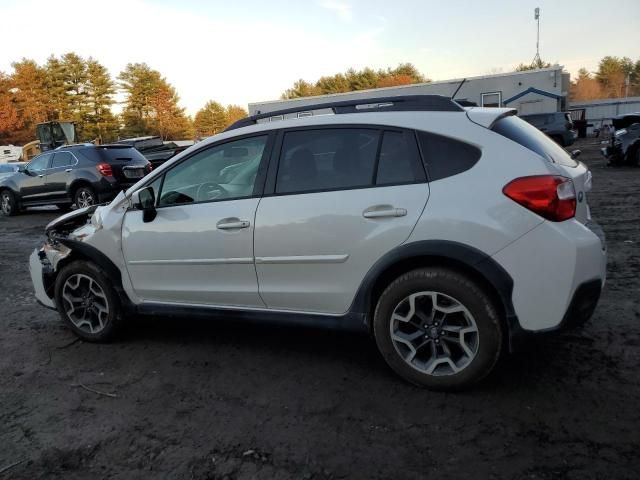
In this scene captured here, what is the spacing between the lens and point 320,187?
10.7ft

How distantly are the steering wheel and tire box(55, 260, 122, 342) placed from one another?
108 centimetres

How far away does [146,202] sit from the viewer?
12.5 ft

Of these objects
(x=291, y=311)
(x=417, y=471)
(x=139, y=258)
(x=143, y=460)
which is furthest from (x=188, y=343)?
(x=417, y=471)

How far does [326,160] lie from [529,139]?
1248 mm

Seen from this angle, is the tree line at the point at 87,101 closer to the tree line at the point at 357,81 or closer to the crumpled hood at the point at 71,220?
the tree line at the point at 357,81

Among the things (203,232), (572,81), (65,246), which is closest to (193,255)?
(203,232)

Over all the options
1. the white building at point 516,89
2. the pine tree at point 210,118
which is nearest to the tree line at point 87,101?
the pine tree at point 210,118

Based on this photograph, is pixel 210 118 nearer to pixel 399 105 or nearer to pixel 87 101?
pixel 87 101

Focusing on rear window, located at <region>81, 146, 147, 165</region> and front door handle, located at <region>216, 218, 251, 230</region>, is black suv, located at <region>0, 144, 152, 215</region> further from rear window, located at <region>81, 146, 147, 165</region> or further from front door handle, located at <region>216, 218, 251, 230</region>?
front door handle, located at <region>216, 218, 251, 230</region>

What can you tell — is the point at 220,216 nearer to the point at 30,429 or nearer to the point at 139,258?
the point at 139,258

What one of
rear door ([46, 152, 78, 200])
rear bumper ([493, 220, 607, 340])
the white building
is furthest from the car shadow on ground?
the white building

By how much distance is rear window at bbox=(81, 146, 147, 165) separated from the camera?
1197 cm

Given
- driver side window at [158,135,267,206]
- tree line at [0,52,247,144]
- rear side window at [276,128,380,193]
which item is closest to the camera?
rear side window at [276,128,380,193]

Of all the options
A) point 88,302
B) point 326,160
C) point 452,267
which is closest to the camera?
point 452,267
